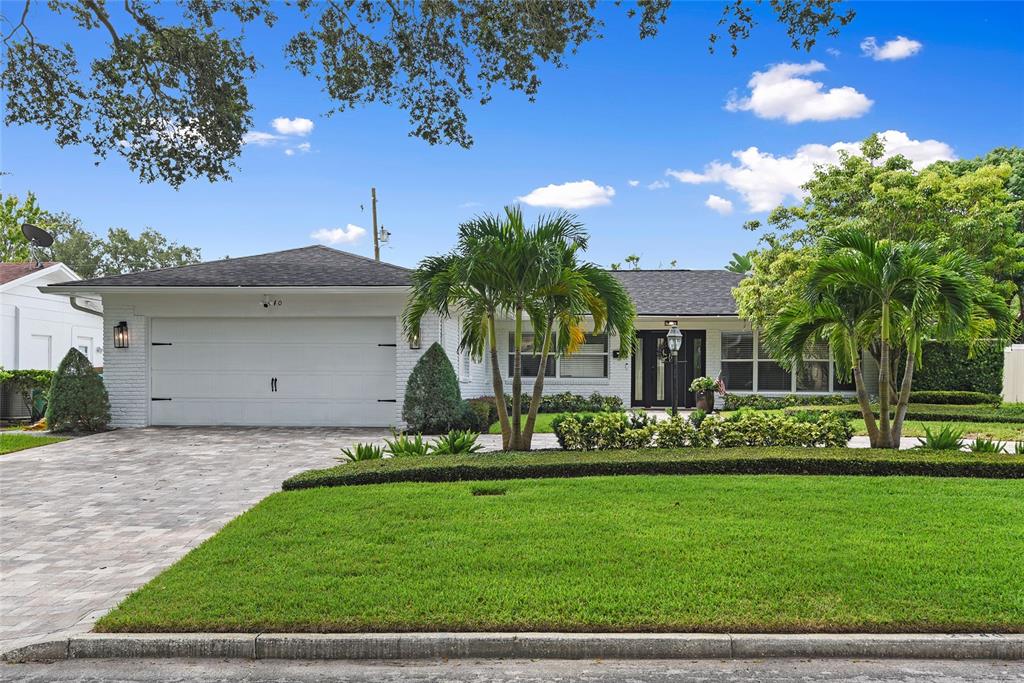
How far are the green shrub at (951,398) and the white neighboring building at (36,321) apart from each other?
70.7ft

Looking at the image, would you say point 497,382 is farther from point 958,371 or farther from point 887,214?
point 958,371

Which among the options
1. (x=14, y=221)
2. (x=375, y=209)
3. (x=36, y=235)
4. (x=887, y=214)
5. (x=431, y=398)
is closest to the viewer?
(x=431, y=398)

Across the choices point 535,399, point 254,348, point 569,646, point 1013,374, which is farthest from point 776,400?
point 569,646


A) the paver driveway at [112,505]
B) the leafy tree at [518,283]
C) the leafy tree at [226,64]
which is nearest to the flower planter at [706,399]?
the paver driveway at [112,505]

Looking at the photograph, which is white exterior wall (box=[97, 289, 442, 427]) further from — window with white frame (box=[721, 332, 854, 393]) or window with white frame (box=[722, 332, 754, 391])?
window with white frame (box=[721, 332, 854, 393])

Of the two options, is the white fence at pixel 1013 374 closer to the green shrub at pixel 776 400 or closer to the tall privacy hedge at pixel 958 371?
the tall privacy hedge at pixel 958 371

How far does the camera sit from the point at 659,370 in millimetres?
21297

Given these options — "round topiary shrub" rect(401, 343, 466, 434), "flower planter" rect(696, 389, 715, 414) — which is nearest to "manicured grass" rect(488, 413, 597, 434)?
"round topiary shrub" rect(401, 343, 466, 434)

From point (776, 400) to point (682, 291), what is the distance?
177 inches

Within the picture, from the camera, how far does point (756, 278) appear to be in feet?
61.3

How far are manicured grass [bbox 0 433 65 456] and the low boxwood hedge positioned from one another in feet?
21.8

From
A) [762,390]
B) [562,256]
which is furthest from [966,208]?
[562,256]

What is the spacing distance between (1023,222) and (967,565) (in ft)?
84.7

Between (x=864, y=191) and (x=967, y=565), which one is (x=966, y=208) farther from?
(x=967, y=565)
